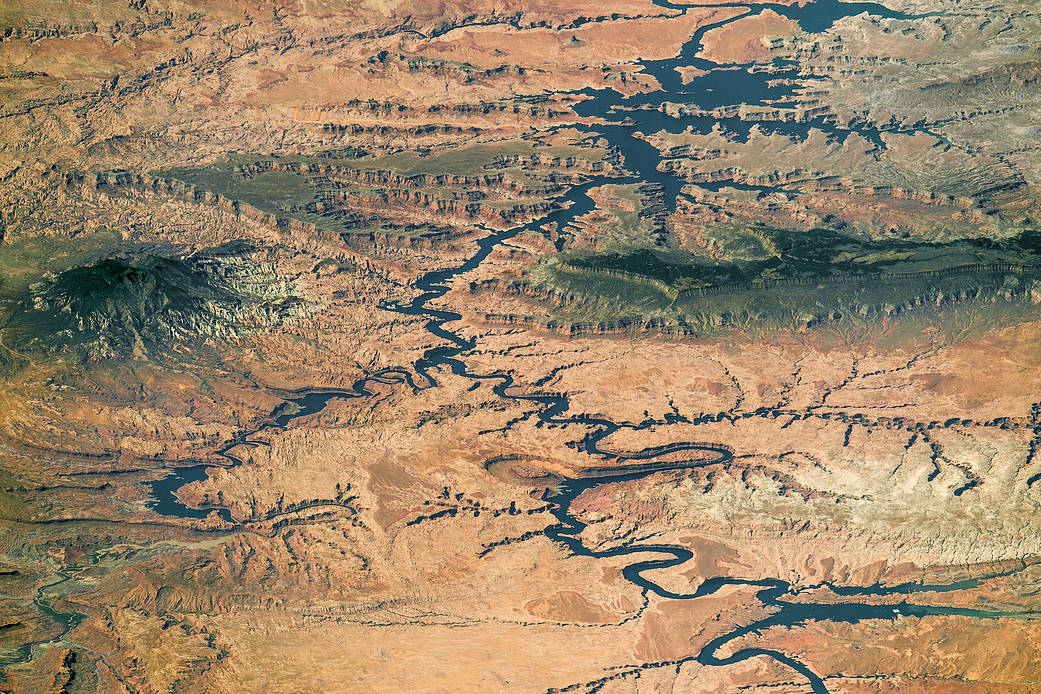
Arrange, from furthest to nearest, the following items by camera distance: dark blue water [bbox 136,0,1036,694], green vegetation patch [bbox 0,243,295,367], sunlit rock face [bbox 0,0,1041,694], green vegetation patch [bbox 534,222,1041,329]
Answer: green vegetation patch [bbox 534,222,1041,329] < green vegetation patch [bbox 0,243,295,367] < dark blue water [bbox 136,0,1036,694] < sunlit rock face [bbox 0,0,1041,694]

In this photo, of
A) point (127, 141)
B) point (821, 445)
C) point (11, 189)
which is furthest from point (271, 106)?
point (821, 445)

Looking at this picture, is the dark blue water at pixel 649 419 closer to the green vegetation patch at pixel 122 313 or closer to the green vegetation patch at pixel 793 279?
the green vegetation patch at pixel 793 279

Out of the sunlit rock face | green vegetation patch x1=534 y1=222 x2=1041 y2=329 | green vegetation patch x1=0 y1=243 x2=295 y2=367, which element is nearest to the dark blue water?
the sunlit rock face

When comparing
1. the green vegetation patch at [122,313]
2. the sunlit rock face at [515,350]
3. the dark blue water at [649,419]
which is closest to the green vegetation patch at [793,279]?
the sunlit rock face at [515,350]

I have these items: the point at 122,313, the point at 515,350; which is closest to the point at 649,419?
the point at 515,350

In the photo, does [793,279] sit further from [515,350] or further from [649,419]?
[515,350]

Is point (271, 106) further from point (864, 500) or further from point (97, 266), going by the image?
point (864, 500)

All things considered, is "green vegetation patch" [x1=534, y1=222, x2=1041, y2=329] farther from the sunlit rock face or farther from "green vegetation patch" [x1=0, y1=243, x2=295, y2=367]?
"green vegetation patch" [x1=0, y1=243, x2=295, y2=367]
